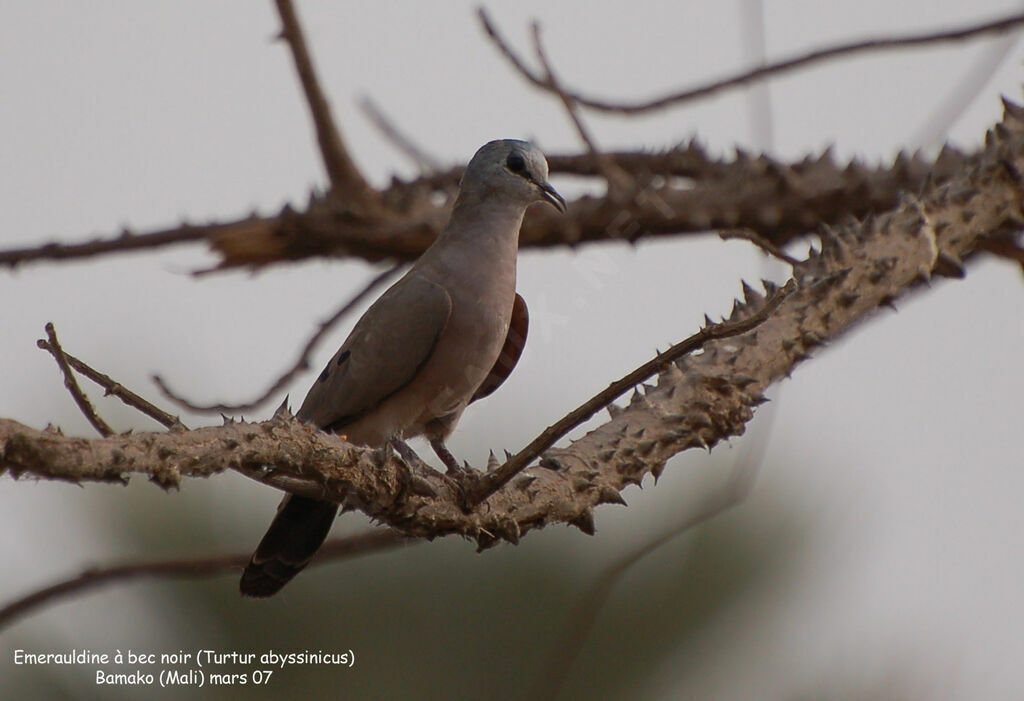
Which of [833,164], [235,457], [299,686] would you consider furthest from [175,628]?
[235,457]

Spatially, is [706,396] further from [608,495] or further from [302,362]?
[302,362]

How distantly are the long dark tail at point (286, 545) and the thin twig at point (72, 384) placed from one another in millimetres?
1563

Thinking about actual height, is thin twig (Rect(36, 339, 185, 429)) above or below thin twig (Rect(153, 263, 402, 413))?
below

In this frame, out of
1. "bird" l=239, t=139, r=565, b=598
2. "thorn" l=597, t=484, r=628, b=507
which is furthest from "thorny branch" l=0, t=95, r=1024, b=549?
"bird" l=239, t=139, r=565, b=598

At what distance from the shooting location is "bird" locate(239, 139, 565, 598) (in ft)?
12.2

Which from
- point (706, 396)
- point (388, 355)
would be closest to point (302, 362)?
point (388, 355)

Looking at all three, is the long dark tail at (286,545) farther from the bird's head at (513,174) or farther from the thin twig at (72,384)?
the thin twig at (72,384)

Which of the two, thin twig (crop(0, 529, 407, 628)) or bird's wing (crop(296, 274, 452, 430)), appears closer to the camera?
thin twig (crop(0, 529, 407, 628))

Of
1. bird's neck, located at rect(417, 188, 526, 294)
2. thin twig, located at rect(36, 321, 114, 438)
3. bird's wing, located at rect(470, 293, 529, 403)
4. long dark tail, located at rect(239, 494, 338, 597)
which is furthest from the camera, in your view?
bird's wing, located at rect(470, 293, 529, 403)

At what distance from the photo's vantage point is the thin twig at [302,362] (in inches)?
123

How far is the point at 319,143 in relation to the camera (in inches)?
150

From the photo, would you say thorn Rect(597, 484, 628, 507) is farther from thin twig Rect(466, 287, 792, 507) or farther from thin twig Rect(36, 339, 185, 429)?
thin twig Rect(36, 339, 185, 429)

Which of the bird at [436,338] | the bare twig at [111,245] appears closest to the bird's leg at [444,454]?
the bird at [436,338]

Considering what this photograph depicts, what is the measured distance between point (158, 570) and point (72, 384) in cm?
69
